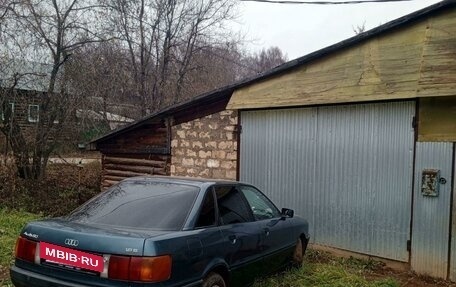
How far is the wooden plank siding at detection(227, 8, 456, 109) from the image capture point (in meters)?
6.56

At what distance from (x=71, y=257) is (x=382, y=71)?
5.42 metres

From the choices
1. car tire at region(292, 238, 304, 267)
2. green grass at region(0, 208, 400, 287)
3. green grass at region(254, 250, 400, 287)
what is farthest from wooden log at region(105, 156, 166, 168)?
car tire at region(292, 238, 304, 267)

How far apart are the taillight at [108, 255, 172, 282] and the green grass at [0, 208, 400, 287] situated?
7.02 feet

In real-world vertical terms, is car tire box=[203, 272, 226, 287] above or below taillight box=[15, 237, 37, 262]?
below

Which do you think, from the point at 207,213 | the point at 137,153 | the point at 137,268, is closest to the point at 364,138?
the point at 207,213

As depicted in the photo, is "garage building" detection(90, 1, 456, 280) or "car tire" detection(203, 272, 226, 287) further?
"garage building" detection(90, 1, 456, 280)

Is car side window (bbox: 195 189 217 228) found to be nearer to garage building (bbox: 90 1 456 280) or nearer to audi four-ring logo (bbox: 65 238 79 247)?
audi four-ring logo (bbox: 65 238 79 247)

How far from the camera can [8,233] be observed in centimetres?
792

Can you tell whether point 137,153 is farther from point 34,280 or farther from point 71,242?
point 71,242

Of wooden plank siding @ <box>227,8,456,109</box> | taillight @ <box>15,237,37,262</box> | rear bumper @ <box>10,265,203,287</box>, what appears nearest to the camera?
rear bumper @ <box>10,265,203,287</box>

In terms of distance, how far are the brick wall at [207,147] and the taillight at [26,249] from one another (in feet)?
18.2

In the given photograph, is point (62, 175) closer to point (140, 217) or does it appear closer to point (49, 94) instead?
point (49, 94)

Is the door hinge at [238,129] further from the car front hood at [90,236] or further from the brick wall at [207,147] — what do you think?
the car front hood at [90,236]

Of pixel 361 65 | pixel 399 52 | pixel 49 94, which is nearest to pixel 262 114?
pixel 361 65
